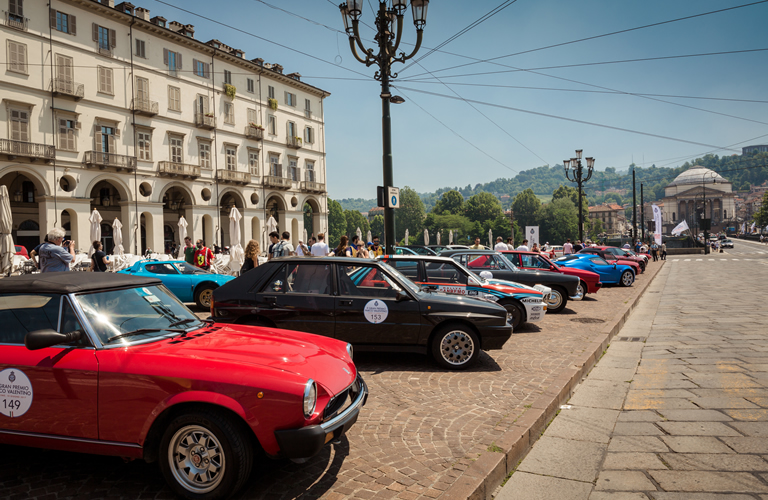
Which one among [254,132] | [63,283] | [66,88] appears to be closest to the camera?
[63,283]

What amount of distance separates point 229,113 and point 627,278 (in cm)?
3531

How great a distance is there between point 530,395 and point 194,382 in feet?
11.9

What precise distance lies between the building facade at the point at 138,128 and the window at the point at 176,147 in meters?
0.08

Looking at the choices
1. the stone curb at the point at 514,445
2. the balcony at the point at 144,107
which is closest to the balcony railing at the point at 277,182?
the balcony at the point at 144,107


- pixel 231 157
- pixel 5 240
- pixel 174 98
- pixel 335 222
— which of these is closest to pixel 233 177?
pixel 231 157

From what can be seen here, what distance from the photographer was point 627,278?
19250 millimetres

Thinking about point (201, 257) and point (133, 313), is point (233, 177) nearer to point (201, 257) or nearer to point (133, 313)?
point (201, 257)

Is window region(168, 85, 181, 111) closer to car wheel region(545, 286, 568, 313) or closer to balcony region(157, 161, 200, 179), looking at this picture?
balcony region(157, 161, 200, 179)

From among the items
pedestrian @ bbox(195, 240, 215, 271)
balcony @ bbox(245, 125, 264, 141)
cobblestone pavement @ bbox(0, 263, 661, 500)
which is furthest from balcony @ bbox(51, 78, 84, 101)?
cobblestone pavement @ bbox(0, 263, 661, 500)

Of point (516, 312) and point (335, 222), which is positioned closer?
point (516, 312)

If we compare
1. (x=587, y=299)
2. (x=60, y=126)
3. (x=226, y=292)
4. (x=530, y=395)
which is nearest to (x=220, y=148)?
(x=60, y=126)

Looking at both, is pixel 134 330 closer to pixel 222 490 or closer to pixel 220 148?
pixel 222 490

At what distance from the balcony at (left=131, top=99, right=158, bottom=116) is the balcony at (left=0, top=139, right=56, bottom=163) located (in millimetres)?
6623

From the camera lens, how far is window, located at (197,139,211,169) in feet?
133
